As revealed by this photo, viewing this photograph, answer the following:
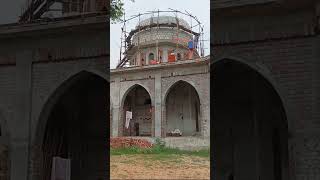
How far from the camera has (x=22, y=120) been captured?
326 cm

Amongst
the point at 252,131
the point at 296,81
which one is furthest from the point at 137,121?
the point at 252,131

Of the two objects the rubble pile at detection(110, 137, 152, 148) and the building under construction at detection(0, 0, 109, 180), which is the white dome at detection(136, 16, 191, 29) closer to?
the rubble pile at detection(110, 137, 152, 148)

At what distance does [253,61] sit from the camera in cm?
273

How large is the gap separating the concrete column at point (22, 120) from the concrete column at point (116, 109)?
2701mm

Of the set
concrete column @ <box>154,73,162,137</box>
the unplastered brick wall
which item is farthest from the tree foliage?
the unplastered brick wall

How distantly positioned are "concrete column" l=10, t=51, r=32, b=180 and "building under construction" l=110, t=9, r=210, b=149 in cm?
267

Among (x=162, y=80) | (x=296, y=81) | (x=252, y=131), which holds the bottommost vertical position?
(x=252, y=131)

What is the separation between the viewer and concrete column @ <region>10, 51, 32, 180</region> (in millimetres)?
3168

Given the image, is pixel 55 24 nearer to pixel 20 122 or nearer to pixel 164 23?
pixel 20 122

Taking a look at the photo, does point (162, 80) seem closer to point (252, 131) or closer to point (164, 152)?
point (164, 152)

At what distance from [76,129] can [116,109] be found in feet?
10.3

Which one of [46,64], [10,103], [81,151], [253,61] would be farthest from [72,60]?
[253,61]

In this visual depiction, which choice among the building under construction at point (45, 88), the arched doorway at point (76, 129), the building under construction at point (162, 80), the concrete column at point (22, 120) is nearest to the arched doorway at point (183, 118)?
the building under construction at point (162, 80)

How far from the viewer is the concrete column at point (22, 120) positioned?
10.4ft
